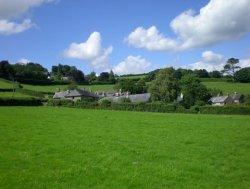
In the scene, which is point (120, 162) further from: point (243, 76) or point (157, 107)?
point (243, 76)

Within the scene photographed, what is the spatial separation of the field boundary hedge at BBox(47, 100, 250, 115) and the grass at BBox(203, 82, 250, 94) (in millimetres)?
72258

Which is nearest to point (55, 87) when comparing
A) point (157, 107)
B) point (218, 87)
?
point (218, 87)

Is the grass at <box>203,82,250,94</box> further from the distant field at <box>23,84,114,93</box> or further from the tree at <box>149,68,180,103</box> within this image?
the distant field at <box>23,84,114,93</box>

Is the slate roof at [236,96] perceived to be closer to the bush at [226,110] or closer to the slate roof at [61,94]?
the bush at [226,110]

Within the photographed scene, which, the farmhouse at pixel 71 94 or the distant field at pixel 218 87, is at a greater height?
the distant field at pixel 218 87

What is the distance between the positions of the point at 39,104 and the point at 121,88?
8075 centimetres

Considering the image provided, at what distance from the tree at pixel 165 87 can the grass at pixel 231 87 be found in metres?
35.6

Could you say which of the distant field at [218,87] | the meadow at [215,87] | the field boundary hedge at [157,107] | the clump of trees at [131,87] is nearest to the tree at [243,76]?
the meadow at [215,87]

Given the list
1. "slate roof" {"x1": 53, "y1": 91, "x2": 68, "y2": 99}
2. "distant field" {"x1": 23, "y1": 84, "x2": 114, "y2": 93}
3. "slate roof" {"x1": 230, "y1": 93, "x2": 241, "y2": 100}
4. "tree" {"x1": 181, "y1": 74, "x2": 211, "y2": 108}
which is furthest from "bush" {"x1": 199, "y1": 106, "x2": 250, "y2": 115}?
"distant field" {"x1": 23, "y1": 84, "x2": 114, "y2": 93}

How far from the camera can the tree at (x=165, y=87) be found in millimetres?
133625

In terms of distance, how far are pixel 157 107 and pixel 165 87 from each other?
43.3 metres

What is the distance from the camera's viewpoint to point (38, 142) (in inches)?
918

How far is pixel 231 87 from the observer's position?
169 metres

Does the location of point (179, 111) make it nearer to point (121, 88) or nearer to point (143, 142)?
point (143, 142)
